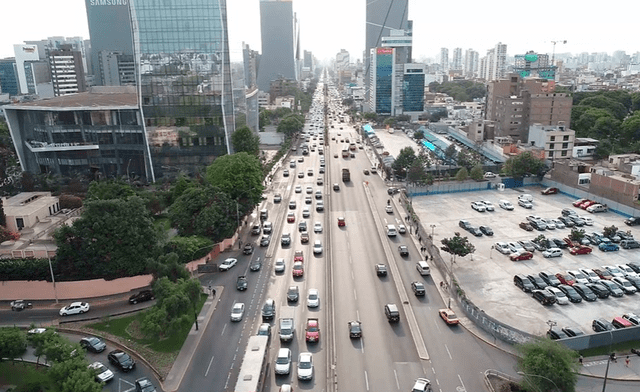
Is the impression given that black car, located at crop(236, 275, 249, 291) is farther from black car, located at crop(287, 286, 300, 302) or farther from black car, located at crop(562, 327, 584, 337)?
black car, located at crop(562, 327, 584, 337)

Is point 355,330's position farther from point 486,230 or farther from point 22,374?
point 486,230

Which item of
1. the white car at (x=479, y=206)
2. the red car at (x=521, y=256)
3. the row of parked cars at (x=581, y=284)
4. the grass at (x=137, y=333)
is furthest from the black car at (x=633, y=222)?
the grass at (x=137, y=333)

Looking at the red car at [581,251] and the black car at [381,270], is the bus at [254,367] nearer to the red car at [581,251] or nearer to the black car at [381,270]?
the black car at [381,270]

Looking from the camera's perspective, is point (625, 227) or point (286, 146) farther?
point (286, 146)

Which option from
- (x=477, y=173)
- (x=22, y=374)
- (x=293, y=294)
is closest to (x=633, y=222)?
(x=477, y=173)

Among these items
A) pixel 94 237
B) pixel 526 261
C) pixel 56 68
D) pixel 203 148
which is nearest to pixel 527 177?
pixel 526 261

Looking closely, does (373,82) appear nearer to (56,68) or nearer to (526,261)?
(56,68)
